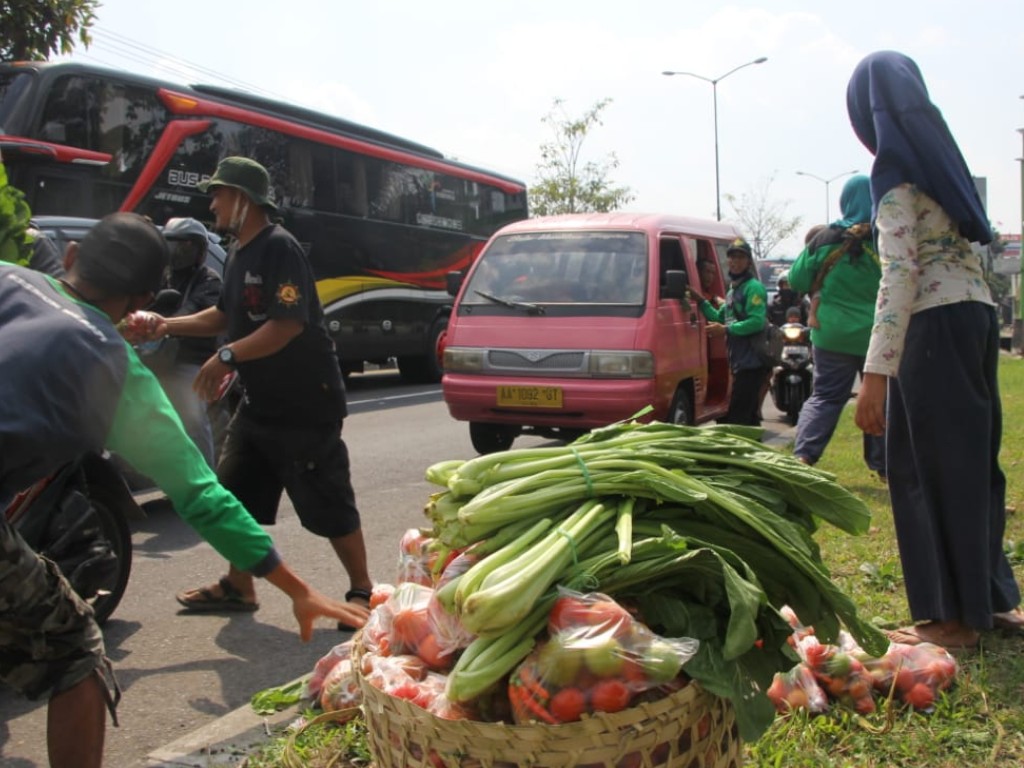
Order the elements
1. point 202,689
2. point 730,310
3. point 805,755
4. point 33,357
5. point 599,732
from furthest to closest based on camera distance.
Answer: point 730,310 → point 202,689 → point 805,755 → point 33,357 → point 599,732

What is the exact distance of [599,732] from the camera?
72.8 inches

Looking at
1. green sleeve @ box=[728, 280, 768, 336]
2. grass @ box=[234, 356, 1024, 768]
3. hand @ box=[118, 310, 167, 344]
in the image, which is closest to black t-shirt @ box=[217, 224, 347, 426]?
hand @ box=[118, 310, 167, 344]

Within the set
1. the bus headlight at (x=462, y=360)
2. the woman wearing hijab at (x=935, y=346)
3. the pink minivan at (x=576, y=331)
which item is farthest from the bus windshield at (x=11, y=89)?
the woman wearing hijab at (x=935, y=346)

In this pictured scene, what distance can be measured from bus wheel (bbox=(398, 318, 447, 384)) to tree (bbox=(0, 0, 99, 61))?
25.3ft

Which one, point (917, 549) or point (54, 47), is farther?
point (54, 47)

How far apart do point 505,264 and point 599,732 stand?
6733mm

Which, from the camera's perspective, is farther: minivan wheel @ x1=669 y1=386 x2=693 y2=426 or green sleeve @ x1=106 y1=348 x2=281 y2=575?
minivan wheel @ x1=669 y1=386 x2=693 y2=426

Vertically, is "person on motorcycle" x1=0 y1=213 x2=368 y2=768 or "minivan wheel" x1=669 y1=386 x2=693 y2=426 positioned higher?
"person on motorcycle" x1=0 y1=213 x2=368 y2=768

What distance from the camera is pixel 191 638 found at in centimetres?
429

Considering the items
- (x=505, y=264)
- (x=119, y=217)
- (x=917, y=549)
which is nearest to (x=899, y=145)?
(x=917, y=549)

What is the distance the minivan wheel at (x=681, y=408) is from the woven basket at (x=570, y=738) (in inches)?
234

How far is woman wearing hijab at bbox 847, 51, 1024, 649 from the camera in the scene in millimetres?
3277

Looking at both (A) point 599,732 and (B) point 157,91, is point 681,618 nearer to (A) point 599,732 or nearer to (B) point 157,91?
(A) point 599,732

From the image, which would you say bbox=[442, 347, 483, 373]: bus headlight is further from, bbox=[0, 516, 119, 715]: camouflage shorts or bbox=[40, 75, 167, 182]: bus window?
bbox=[40, 75, 167, 182]: bus window
